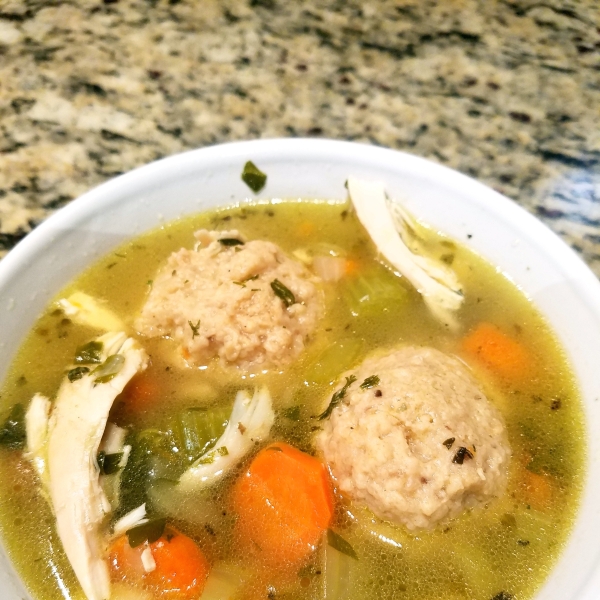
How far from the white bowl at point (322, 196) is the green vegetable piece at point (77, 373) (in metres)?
0.22

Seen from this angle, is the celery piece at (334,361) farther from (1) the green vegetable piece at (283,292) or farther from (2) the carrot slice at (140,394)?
(2) the carrot slice at (140,394)

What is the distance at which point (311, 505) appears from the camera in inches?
64.0

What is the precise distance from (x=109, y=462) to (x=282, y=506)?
0.53 meters

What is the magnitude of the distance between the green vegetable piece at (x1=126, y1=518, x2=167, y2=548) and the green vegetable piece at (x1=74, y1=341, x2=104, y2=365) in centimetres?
55

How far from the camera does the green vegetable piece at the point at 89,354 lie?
1911mm

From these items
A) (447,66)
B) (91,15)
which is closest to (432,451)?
(447,66)

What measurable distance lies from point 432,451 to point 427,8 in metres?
2.90

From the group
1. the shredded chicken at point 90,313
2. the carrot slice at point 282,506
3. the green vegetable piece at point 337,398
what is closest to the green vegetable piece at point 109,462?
the carrot slice at point 282,506

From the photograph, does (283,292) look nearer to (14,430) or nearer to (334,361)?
(334,361)

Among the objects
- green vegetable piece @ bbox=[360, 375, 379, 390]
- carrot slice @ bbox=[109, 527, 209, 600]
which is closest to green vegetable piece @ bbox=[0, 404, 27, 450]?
carrot slice @ bbox=[109, 527, 209, 600]

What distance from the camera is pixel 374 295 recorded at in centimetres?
210

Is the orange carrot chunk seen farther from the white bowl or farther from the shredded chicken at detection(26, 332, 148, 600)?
the shredded chicken at detection(26, 332, 148, 600)

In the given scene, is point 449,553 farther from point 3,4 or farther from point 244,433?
point 3,4

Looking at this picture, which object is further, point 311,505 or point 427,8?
point 427,8
